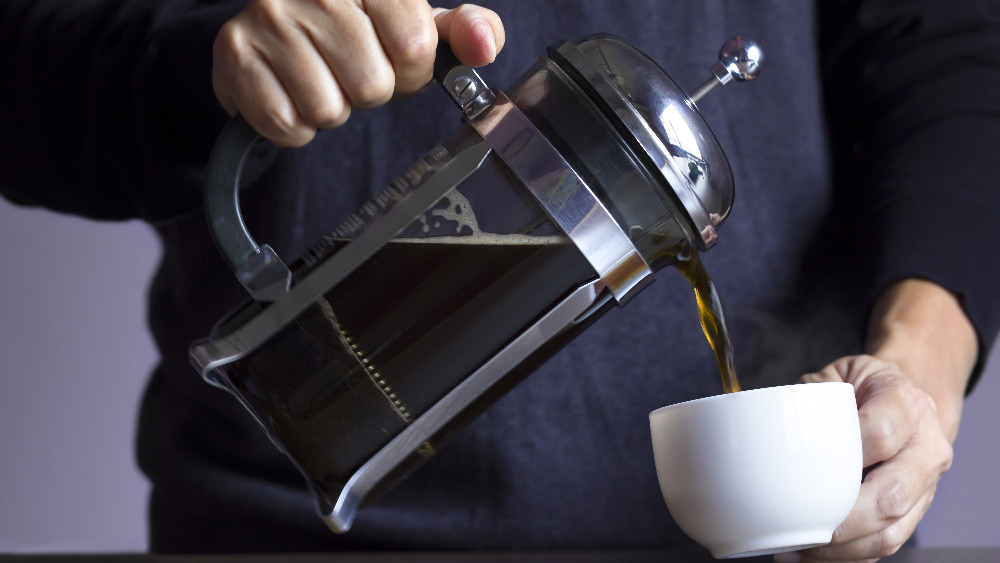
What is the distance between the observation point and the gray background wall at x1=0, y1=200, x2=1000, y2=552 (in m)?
1.33

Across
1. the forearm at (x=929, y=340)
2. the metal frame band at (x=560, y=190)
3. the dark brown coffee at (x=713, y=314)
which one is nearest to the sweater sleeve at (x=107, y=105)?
the metal frame band at (x=560, y=190)

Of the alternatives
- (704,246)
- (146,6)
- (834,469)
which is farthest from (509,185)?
(146,6)

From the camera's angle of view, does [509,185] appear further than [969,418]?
No

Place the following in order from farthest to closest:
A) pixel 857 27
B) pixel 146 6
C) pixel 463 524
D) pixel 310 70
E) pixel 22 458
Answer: pixel 22 458
pixel 857 27
pixel 463 524
pixel 146 6
pixel 310 70

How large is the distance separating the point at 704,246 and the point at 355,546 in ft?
1.74

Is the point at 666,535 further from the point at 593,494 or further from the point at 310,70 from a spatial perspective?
the point at 310,70

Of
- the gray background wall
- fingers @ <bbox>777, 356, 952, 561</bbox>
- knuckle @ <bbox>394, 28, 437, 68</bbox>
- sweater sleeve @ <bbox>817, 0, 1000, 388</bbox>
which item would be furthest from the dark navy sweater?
the gray background wall

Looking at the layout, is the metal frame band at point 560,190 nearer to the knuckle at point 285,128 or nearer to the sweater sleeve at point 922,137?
the knuckle at point 285,128

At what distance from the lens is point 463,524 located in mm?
833

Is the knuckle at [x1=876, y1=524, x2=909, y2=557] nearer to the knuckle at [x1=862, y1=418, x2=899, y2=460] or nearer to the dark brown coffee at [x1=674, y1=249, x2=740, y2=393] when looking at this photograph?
the knuckle at [x1=862, y1=418, x2=899, y2=460]

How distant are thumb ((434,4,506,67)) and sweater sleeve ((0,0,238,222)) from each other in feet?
0.74

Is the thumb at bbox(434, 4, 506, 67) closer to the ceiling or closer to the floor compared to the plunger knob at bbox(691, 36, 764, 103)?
closer to the ceiling

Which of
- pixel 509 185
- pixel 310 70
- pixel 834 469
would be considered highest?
pixel 310 70

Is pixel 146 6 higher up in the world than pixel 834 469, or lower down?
higher up
